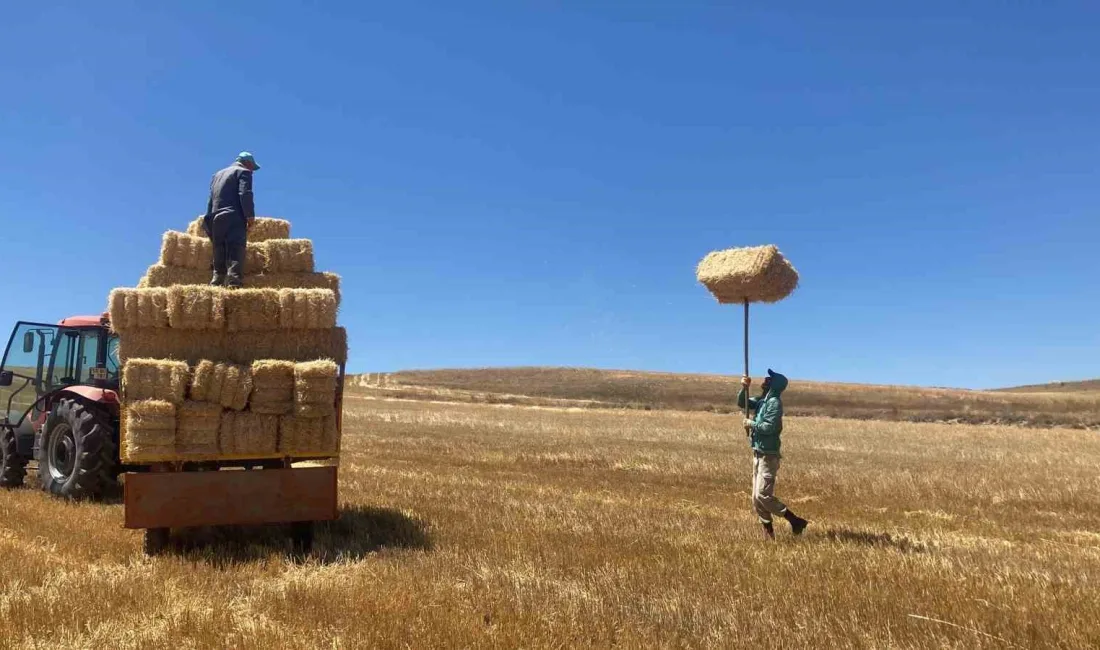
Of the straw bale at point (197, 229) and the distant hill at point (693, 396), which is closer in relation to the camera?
the straw bale at point (197, 229)

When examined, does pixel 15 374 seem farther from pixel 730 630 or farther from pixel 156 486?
pixel 730 630

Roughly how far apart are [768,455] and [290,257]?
633 centimetres

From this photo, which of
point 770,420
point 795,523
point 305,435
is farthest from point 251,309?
point 795,523

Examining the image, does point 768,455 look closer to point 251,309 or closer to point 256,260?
point 251,309

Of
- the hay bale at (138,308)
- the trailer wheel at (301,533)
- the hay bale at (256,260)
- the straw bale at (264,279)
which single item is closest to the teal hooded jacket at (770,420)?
the trailer wheel at (301,533)

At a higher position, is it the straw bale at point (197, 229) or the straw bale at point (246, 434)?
the straw bale at point (197, 229)

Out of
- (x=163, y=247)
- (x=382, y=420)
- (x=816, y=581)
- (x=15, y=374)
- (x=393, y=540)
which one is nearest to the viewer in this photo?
(x=816, y=581)

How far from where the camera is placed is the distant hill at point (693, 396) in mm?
57144

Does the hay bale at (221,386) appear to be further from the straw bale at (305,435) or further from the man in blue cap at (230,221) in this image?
the man in blue cap at (230,221)

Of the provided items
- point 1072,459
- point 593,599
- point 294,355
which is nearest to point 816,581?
point 593,599

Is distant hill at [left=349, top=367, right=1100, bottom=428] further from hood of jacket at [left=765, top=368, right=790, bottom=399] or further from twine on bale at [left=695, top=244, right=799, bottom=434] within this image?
hood of jacket at [left=765, top=368, right=790, bottom=399]

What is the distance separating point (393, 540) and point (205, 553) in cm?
181

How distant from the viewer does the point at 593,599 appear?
5.68 m

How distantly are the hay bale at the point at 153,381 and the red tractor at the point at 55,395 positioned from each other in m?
2.81
